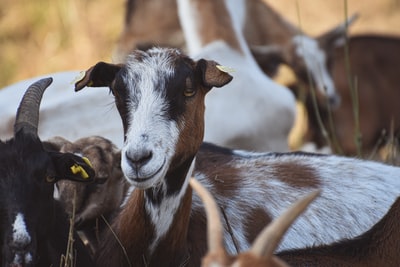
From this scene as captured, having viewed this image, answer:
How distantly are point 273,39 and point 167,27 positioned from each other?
163 cm

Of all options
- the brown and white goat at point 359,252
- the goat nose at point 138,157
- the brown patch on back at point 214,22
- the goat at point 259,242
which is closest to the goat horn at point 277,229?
the goat at point 259,242

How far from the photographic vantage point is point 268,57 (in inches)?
431

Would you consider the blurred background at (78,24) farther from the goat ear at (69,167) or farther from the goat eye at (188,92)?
the goat eye at (188,92)

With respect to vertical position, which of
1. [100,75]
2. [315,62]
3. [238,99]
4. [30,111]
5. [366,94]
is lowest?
[366,94]

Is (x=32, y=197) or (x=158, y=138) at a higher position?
(x=158, y=138)

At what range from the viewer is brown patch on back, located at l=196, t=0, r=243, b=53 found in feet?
31.2

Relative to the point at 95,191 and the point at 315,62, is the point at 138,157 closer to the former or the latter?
the point at 95,191

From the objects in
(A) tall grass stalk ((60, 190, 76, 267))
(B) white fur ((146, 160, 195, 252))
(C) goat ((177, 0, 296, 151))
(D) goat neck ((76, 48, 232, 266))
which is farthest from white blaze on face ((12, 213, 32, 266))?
(C) goat ((177, 0, 296, 151))

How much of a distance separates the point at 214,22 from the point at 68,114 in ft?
6.35

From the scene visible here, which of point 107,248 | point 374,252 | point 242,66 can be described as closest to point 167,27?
point 242,66

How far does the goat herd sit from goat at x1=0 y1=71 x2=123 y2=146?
1 cm

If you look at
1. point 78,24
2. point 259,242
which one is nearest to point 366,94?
point 78,24

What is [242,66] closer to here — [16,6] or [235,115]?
[235,115]

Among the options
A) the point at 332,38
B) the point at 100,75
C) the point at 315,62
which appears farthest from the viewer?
the point at 332,38
